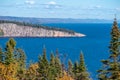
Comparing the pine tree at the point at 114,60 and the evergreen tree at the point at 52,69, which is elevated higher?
the pine tree at the point at 114,60

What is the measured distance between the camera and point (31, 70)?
10006 cm

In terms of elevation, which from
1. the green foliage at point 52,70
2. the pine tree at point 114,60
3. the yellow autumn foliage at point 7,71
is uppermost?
the pine tree at point 114,60

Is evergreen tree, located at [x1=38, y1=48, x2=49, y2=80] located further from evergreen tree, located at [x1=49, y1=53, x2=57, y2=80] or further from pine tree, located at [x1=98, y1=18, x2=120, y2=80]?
pine tree, located at [x1=98, y1=18, x2=120, y2=80]

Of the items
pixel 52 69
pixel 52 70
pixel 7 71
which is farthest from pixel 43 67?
pixel 7 71

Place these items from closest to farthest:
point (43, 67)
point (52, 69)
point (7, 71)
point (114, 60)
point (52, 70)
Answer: point (114, 60)
point (7, 71)
point (43, 67)
point (52, 69)
point (52, 70)

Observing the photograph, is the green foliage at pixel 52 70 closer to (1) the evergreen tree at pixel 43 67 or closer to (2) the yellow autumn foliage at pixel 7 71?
(1) the evergreen tree at pixel 43 67

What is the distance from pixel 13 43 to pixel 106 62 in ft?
177

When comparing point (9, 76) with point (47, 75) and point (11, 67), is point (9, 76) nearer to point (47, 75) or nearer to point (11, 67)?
point (11, 67)

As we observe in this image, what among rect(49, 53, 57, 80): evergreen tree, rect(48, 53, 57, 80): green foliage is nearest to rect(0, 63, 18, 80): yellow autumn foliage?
rect(48, 53, 57, 80): green foliage

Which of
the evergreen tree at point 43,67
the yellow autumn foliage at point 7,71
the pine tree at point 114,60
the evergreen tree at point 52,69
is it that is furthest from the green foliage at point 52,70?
the pine tree at point 114,60

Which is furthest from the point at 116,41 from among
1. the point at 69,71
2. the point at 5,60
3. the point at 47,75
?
the point at 69,71

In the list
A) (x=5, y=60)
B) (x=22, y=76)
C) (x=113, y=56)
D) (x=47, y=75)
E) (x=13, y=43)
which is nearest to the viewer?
(x=113, y=56)

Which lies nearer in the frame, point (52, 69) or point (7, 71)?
point (7, 71)

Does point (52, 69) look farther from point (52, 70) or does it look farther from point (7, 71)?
point (7, 71)
